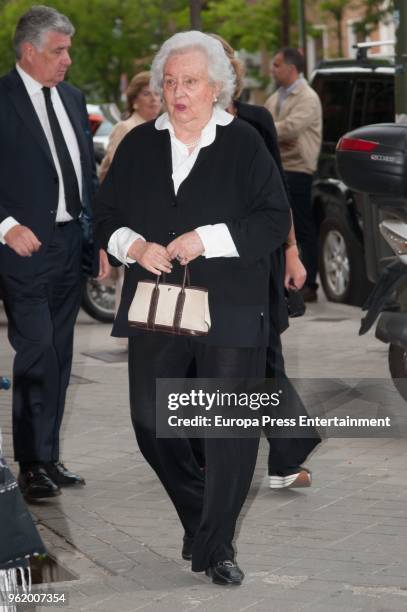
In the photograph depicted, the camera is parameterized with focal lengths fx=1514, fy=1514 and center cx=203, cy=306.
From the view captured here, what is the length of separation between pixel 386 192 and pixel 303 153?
5.56m

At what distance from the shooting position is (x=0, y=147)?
6.66m

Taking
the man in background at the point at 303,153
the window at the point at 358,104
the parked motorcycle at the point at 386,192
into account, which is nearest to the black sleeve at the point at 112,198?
the parked motorcycle at the point at 386,192

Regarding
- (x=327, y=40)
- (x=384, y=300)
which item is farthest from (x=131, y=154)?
(x=327, y=40)

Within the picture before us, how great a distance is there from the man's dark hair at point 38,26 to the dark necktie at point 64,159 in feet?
0.74

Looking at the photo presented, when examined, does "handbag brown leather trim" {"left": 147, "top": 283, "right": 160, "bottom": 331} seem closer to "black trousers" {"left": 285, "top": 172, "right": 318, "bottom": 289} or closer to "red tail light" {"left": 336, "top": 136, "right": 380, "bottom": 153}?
"red tail light" {"left": 336, "top": 136, "right": 380, "bottom": 153}

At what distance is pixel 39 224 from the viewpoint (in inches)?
262

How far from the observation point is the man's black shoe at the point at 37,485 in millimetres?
6543

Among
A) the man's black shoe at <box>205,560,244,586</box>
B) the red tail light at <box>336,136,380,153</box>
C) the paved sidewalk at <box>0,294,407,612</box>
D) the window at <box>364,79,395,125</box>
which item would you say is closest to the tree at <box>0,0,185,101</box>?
the window at <box>364,79,395,125</box>

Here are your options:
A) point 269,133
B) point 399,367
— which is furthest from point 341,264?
point 269,133

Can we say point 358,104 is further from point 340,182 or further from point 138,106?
point 138,106

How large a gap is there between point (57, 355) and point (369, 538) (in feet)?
5.99

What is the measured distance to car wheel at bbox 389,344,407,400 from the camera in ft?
27.2

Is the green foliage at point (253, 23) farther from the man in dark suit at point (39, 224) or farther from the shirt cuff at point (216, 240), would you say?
the shirt cuff at point (216, 240)

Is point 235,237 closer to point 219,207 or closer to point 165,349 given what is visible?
point 219,207
